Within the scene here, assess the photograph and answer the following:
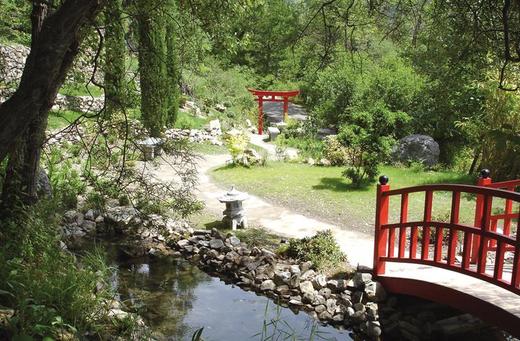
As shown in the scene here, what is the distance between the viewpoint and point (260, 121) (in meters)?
19.0

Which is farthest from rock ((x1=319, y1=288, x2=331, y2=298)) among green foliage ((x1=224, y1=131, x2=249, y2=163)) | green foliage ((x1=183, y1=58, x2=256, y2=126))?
green foliage ((x1=183, y1=58, x2=256, y2=126))

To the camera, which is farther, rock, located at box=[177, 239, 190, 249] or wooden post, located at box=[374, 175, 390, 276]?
rock, located at box=[177, 239, 190, 249]

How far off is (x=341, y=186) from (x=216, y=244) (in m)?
4.58

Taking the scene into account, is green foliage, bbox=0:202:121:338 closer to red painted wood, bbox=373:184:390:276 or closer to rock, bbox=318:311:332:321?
rock, bbox=318:311:332:321

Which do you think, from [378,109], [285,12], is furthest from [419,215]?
[285,12]

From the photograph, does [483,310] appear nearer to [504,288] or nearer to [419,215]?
[504,288]

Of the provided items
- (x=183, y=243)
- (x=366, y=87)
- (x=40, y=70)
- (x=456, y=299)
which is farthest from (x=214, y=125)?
(x=40, y=70)

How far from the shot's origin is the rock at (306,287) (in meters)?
6.32

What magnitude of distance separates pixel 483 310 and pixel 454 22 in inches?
108

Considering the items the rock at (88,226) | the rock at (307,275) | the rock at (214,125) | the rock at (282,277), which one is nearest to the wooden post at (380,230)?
the rock at (307,275)

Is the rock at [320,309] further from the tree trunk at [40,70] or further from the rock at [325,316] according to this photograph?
the tree trunk at [40,70]

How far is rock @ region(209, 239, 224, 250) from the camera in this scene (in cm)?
778

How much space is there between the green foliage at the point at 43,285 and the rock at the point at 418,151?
10.8 metres

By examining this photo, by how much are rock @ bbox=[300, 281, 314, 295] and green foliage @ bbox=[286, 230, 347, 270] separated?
481mm
